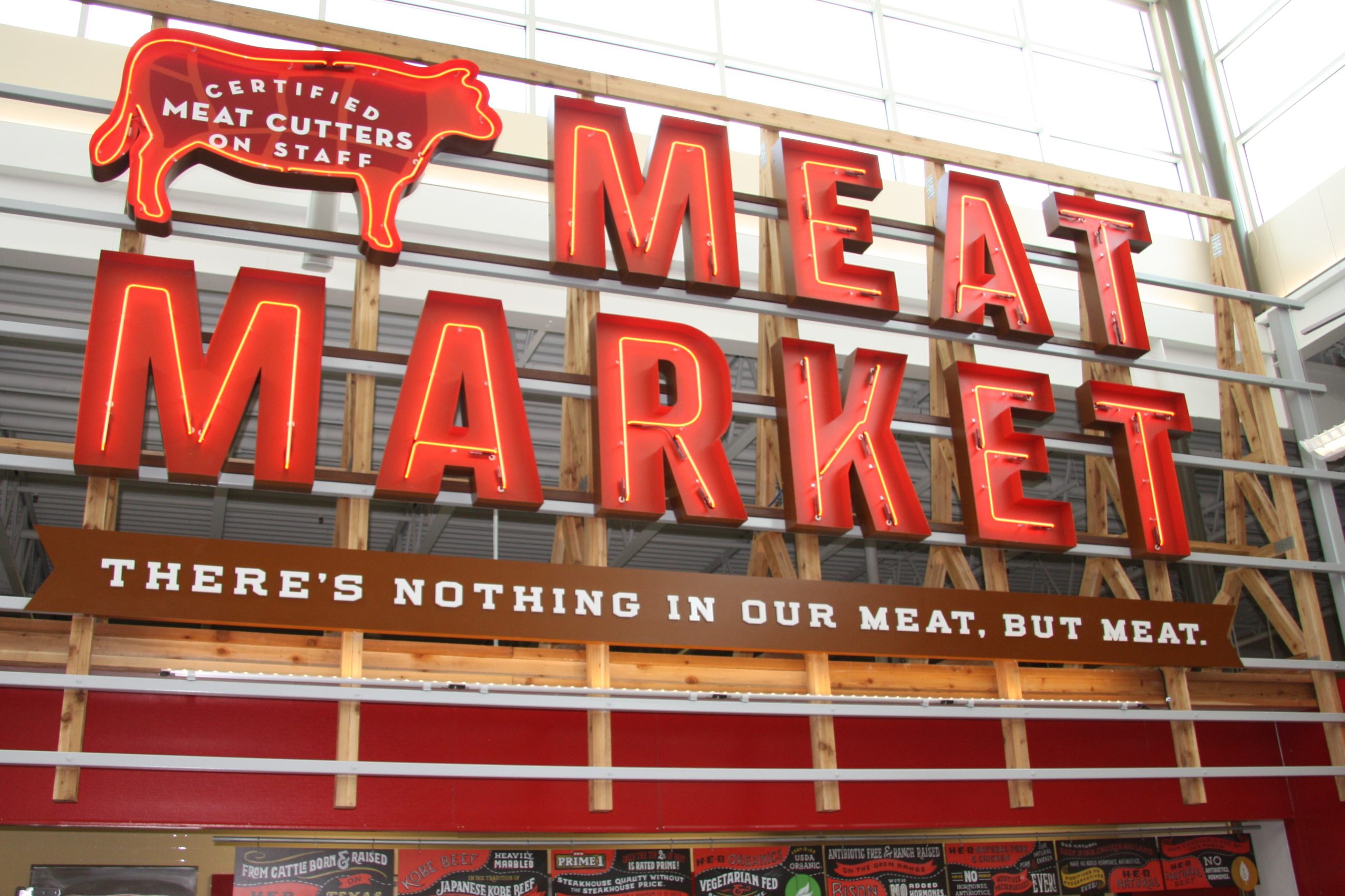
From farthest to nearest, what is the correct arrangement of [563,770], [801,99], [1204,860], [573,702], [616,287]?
A: 1. [801,99]
2. [1204,860]
3. [616,287]
4. [573,702]
5. [563,770]

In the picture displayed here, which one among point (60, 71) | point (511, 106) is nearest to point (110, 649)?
point (60, 71)

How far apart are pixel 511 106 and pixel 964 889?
28.3 feet

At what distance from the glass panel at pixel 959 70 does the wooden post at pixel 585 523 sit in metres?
7.65

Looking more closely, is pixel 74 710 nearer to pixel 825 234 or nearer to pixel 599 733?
pixel 599 733

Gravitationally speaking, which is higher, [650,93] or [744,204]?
[650,93]

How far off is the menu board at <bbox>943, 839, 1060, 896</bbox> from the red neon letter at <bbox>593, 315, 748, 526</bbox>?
5.21m

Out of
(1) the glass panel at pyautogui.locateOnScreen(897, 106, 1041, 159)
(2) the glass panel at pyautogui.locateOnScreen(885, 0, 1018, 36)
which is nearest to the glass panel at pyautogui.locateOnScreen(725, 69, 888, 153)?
(1) the glass panel at pyautogui.locateOnScreen(897, 106, 1041, 159)

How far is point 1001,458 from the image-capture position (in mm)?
8484

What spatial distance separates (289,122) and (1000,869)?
8754 millimetres

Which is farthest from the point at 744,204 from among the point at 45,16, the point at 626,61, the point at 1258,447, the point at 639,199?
the point at 45,16

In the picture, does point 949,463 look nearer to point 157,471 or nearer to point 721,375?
point 721,375

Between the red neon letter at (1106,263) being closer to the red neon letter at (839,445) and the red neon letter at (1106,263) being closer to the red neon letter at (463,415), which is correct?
the red neon letter at (839,445)

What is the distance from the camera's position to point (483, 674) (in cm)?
723

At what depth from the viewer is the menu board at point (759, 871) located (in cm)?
1012
